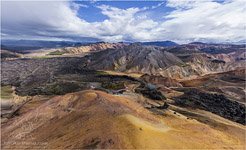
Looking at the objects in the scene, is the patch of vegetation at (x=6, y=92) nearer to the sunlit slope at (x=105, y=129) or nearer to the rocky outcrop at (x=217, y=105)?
the sunlit slope at (x=105, y=129)

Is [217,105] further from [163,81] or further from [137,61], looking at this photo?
[137,61]

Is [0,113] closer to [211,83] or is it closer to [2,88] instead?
[2,88]

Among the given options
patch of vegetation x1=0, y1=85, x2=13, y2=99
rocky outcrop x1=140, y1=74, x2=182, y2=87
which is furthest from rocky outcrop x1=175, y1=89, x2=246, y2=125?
patch of vegetation x1=0, y1=85, x2=13, y2=99

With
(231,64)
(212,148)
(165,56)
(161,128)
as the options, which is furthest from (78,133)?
(231,64)

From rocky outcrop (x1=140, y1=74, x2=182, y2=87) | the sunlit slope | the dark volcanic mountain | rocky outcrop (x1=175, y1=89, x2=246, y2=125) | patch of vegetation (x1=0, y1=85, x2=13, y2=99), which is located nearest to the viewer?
the sunlit slope

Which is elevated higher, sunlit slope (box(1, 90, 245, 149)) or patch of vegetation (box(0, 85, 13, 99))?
sunlit slope (box(1, 90, 245, 149))

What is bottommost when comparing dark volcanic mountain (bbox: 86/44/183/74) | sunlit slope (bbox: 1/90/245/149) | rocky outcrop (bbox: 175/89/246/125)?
dark volcanic mountain (bbox: 86/44/183/74)

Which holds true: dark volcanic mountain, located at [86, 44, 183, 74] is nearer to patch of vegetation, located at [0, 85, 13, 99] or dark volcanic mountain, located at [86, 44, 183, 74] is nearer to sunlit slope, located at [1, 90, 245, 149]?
patch of vegetation, located at [0, 85, 13, 99]
